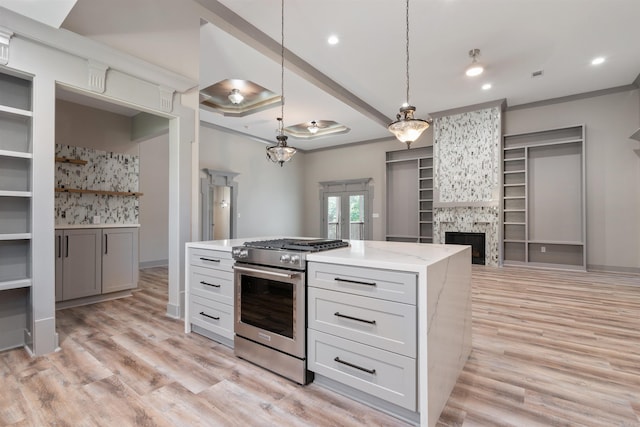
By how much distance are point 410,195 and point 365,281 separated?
6665 mm

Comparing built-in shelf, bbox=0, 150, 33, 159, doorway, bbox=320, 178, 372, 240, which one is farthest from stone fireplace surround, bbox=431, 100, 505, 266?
built-in shelf, bbox=0, 150, 33, 159

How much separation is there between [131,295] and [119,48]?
315 cm

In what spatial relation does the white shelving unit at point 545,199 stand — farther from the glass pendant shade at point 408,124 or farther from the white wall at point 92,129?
the white wall at point 92,129

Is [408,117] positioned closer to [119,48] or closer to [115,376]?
[119,48]

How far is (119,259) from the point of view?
4.16 metres

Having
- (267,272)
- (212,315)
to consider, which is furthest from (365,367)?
(212,315)

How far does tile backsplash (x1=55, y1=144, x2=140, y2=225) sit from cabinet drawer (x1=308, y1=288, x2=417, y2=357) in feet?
12.8

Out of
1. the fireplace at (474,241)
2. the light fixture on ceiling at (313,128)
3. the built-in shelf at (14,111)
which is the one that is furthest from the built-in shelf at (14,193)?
the fireplace at (474,241)

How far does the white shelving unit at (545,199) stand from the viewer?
588 centimetres

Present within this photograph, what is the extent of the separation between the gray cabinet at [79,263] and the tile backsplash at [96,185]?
357 mm

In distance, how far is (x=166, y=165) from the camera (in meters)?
6.55

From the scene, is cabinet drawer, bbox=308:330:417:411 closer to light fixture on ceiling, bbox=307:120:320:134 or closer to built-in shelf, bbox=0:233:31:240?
built-in shelf, bbox=0:233:31:240

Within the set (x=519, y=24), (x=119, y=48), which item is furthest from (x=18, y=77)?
(x=519, y=24)

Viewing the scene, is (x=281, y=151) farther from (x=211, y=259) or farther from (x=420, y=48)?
(x=420, y=48)
